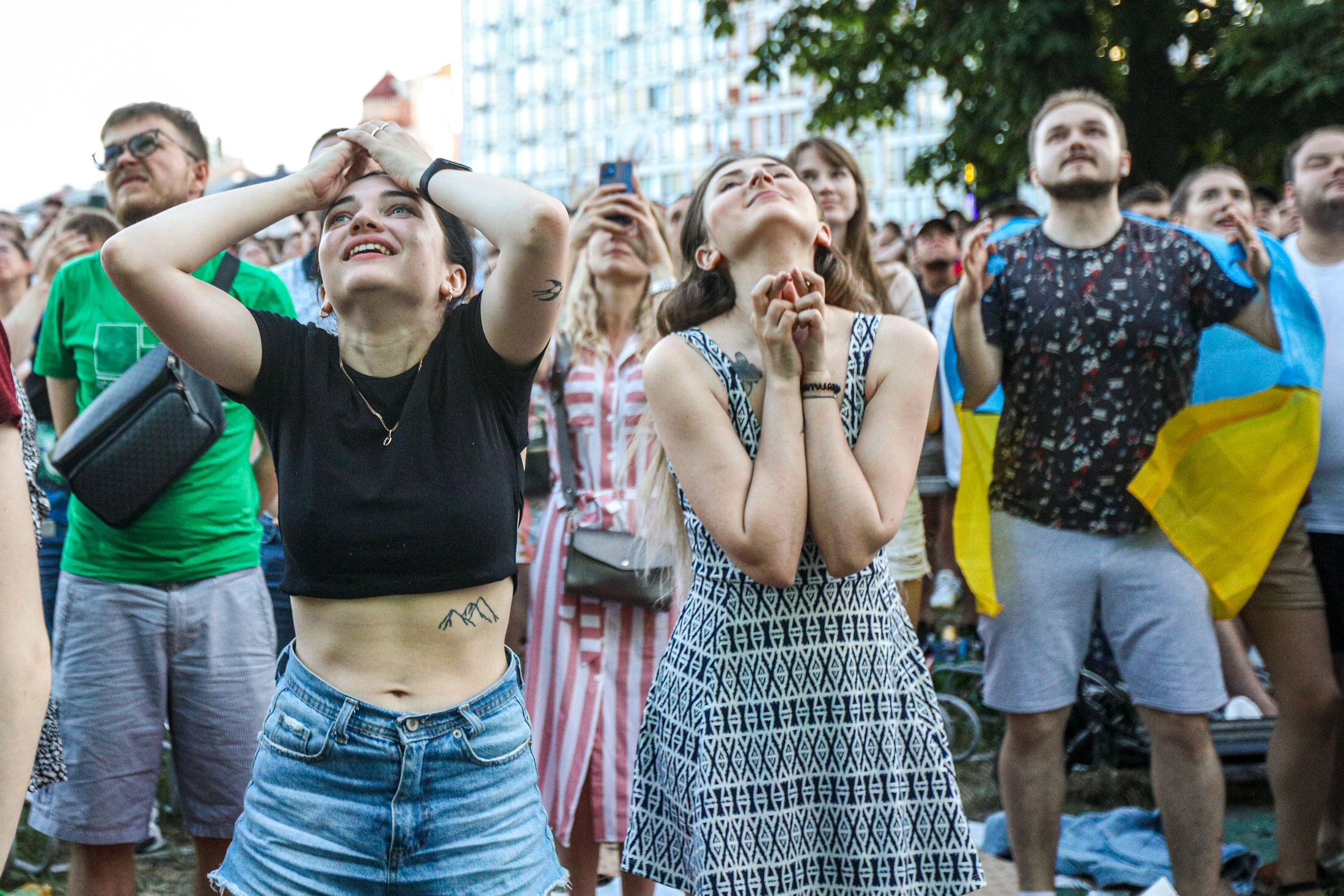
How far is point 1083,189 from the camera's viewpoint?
147 inches

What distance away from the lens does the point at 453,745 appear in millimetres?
1944

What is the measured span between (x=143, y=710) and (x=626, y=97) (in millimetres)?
89439

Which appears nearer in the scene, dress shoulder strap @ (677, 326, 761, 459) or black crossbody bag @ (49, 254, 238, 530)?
dress shoulder strap @ (677, 326, 761, 459)

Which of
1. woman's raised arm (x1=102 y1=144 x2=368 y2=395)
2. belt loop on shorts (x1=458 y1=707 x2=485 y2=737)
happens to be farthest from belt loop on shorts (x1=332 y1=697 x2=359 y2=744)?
woman's raised arm (x1=102 y1=144 x2=368 y2=395)

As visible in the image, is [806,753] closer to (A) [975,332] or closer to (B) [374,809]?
(B) [374,809]

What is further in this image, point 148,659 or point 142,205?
point 142,205

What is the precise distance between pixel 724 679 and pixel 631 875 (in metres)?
1.26

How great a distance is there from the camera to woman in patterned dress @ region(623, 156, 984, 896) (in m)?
2.30

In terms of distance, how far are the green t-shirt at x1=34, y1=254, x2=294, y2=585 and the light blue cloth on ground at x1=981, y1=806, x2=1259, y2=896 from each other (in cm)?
251

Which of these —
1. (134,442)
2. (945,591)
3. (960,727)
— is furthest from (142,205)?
(945,591)

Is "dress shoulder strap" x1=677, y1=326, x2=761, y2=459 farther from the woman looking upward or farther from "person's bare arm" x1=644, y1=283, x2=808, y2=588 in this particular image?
the woman looking upward

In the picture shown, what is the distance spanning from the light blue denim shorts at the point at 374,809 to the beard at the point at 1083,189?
2611 millimetres

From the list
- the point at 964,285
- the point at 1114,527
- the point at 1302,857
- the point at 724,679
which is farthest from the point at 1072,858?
the point at 724,679

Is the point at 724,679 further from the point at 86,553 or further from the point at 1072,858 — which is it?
the point at 1072,858
